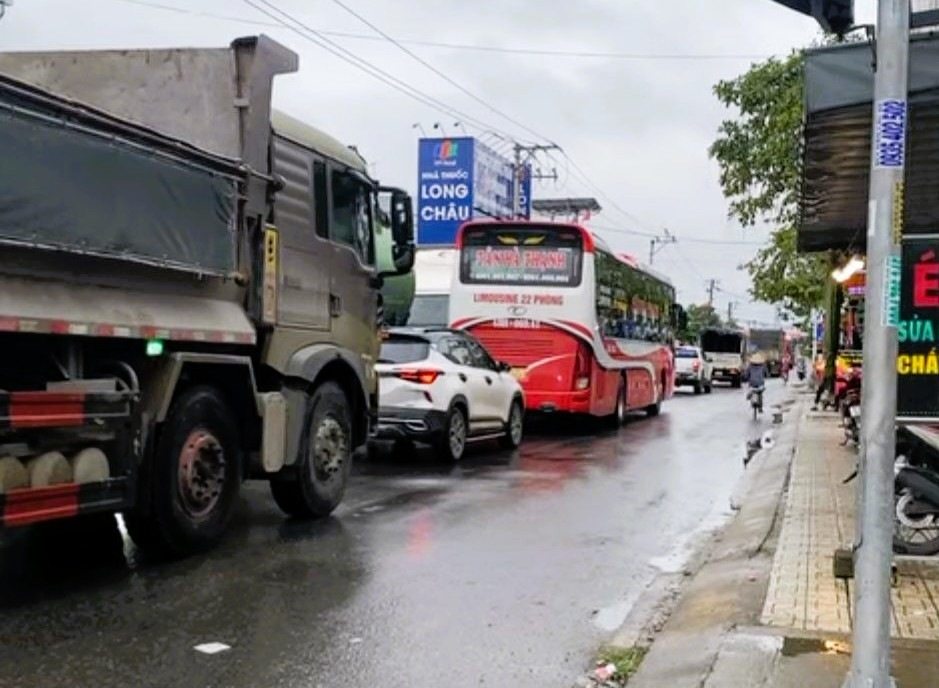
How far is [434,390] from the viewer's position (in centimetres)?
1300

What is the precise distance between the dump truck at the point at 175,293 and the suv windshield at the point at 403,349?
3519 millimetres

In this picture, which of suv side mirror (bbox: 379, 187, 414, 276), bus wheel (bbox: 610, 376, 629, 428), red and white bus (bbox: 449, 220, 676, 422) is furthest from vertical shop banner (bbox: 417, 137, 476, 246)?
suv side mirror (bbox: 379, 187, 414, 276)

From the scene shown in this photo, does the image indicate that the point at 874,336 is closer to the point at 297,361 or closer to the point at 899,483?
the point at 899,483

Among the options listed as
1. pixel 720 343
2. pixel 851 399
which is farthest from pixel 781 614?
pixel 720 343

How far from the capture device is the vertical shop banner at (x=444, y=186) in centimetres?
3734

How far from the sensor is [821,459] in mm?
13086

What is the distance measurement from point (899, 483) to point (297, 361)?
14.7 feet

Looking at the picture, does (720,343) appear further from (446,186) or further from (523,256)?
(523,256)

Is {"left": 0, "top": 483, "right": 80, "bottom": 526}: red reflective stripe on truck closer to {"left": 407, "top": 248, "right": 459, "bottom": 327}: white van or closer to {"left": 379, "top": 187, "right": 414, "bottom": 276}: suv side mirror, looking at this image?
{"left": 379, "top": 187, "right": 414, "bottom": 276}: suv side mirror

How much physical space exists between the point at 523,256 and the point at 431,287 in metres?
3.49

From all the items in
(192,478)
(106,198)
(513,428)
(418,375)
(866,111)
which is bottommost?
(513,428)

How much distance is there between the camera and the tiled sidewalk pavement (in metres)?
5.52

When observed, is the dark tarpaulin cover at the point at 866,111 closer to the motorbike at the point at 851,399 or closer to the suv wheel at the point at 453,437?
the suv wheel at the point at 453,437

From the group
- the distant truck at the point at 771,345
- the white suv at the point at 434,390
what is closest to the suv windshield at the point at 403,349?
the white suv at the point at 434,390
